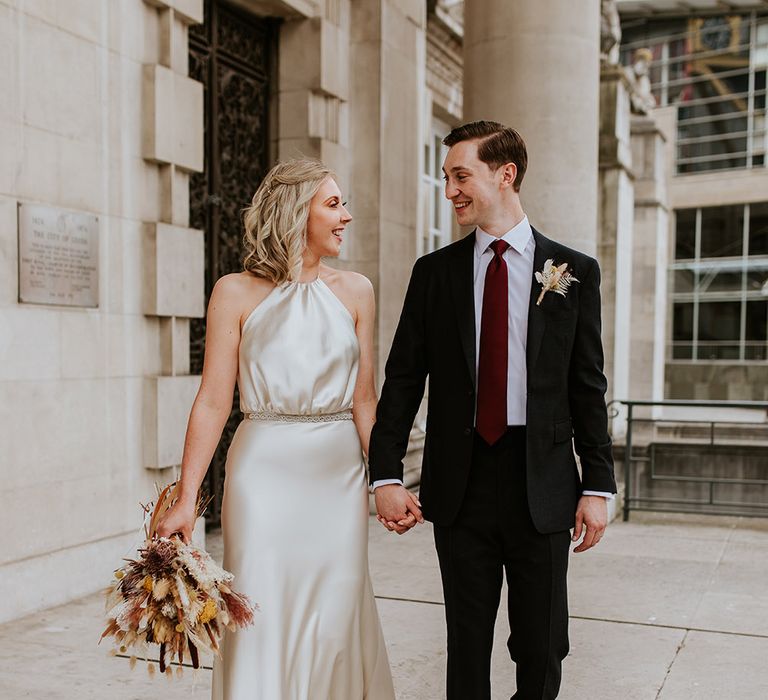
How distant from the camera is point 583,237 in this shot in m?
8.46

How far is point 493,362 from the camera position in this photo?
321 centimetres

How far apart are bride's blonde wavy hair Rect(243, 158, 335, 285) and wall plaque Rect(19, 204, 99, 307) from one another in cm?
279

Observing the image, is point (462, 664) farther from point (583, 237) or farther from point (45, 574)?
point (583, 237)

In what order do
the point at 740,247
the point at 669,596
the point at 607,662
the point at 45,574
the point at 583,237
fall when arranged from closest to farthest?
the point at 607,662 → the point at 45,574 → the point at 669,596 → the point at 583,237 → the point at 740,247

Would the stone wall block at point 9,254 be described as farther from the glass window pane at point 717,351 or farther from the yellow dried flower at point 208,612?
the glass window pane at point 717,351

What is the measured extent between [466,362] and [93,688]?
2.61m

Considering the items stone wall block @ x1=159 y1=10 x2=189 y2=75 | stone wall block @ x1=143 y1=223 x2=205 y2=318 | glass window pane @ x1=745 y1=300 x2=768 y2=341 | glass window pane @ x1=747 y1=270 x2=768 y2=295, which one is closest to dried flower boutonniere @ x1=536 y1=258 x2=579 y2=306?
stone wall block @ x1=143 y1=223 x2=205 y2=318

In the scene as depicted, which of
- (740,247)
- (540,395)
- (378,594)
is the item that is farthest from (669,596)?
(740,247)

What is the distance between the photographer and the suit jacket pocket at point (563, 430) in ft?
10.5

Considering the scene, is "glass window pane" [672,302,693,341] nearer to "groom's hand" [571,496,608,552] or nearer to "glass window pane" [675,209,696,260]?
"glass window pane" [675,209,696,260]

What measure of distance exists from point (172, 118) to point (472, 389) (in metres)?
4.29

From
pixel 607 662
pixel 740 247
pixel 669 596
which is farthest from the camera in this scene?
pixel 740 247

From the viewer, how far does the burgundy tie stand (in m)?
3.19

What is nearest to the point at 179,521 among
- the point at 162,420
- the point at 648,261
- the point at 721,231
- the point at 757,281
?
the point at 162,420
